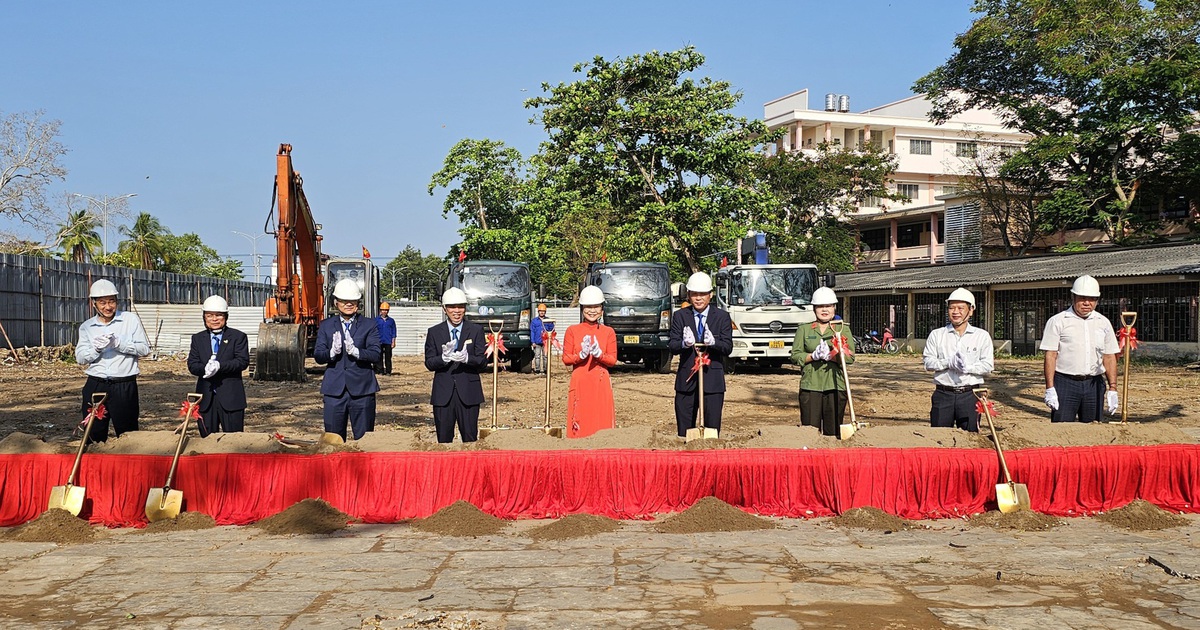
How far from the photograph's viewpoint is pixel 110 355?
7.40 m

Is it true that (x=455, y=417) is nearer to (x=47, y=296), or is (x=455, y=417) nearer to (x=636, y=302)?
(x=636, y=302)

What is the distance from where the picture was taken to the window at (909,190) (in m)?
54.9

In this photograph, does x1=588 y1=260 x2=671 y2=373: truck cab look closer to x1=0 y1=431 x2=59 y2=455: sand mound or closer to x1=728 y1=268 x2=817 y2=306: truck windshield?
x1=728 y1=268 x2=817 y2=306: truck windshield

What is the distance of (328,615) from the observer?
4.57 m

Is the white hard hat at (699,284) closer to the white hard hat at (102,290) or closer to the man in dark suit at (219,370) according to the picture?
the man in dark suit at (219,370)

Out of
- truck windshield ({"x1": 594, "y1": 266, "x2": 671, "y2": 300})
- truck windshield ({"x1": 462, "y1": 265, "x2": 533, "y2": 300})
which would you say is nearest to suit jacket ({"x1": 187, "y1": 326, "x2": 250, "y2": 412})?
truck windshield ({"x1": 462, "y1": 265, "x2": 533, "y2": 300})

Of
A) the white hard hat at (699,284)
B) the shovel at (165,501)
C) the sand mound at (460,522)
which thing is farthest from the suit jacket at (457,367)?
the shovel at (165,501)

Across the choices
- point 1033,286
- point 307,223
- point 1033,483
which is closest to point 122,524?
point 1033,483

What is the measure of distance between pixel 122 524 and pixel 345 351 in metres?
1.88

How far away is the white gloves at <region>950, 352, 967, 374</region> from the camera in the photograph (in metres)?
7.18

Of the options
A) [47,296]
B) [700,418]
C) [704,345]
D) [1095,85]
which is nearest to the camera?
[700,418]

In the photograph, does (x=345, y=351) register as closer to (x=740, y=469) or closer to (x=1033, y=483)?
(x=740, y=469)

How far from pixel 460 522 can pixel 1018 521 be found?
Answer: 3.62 metres

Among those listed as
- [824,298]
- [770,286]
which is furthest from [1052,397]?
[770,286]
